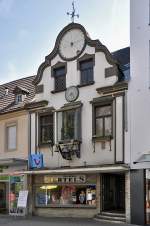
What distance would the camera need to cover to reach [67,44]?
88.0 ft

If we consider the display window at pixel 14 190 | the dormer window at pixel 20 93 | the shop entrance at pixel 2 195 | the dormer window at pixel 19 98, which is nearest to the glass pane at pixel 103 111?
the display window at pixel 14 190

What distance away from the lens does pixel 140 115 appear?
2259 cm

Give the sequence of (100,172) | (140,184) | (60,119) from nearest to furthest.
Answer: (140,184)
(100,172)
(60,119)

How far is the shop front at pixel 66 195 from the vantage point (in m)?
24.9

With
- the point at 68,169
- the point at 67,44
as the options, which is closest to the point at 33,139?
the point at 68,169

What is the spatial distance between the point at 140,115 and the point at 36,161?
24.1 ft

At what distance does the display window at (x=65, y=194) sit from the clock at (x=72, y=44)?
6918 mm

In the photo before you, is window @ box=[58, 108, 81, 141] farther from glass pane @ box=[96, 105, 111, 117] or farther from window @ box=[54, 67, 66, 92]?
window @ box=[54, 67, 66, 92]

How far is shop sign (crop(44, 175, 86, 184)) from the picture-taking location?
25.4 m

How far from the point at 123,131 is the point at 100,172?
2.51 metres

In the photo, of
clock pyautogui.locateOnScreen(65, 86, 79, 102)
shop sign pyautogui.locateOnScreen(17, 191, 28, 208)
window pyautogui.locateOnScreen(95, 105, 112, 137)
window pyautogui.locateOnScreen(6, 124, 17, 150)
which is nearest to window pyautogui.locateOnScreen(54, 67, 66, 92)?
clock pyautogui.locateOnScreen(65, 86, 79, 102)

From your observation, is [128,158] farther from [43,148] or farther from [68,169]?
[43,148]

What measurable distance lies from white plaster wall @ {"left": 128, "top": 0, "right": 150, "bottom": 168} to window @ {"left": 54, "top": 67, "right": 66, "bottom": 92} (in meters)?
4.90

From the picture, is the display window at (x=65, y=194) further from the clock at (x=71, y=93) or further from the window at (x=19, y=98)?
the window at (x=19, y=98)
